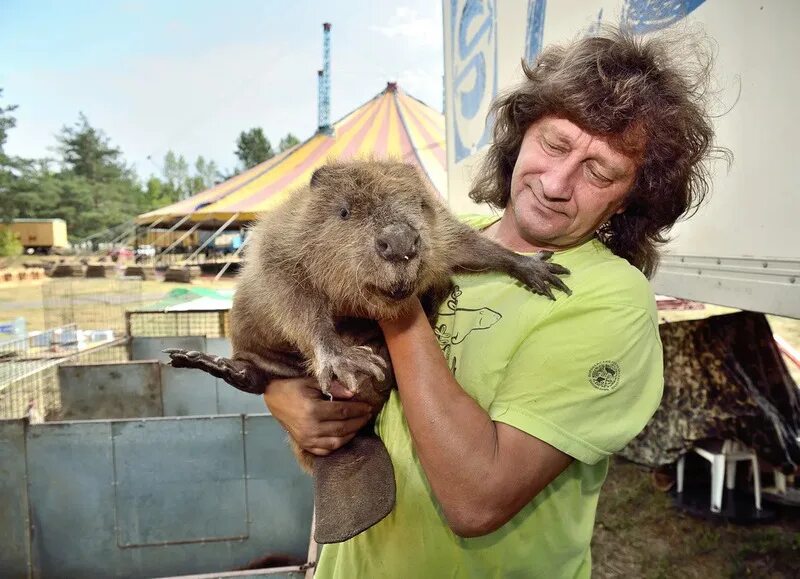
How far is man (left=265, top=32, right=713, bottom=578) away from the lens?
3.97 ft

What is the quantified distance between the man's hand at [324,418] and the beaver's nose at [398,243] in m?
0.43

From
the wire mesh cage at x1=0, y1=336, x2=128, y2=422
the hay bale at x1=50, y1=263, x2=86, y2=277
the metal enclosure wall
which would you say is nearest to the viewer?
the metal enclosure wall

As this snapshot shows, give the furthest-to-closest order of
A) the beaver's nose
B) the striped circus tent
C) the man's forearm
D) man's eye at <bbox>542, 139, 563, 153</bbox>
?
the striped circus tent → man's eye at <bbox>542, 139, 563, 153</bbox> → the beaver's nose → the man's forearm

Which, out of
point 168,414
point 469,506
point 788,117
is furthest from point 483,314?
point 168,414

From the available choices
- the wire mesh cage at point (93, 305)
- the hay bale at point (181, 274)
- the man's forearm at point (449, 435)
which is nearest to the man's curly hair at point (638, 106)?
the man's forearm at point (449, 435)

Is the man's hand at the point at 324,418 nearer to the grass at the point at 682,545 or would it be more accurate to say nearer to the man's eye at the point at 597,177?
the man's eye at the point at 597,177

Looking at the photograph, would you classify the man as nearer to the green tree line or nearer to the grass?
the grass

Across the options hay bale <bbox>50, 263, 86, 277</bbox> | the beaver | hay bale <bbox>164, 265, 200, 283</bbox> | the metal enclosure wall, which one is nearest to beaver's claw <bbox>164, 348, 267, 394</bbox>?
the beaver

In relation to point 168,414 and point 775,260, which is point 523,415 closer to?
point 775,260

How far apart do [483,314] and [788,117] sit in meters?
1.23

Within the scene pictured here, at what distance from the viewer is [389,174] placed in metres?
1.69

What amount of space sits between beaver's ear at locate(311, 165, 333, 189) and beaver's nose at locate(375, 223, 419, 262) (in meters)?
0.46

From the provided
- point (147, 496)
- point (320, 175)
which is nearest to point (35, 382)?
point (147, 496)

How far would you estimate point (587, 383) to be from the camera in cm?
123
